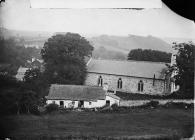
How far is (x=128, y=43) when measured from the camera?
240cm

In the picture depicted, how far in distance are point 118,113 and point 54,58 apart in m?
0.58

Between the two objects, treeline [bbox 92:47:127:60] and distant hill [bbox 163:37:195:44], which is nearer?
distant hill [bbox 163:37:195:44]

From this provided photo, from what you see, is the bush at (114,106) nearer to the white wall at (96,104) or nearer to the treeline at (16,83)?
the white wall at (96,104)

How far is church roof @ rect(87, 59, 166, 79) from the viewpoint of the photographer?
2.41 meters

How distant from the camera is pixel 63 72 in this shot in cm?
244

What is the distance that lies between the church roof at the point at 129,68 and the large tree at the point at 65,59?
0.26 feet

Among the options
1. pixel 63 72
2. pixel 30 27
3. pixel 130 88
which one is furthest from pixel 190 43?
pixel 30 27

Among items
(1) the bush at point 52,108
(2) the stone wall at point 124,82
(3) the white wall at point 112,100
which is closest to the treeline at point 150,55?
(2) the stone wall at point 124,82

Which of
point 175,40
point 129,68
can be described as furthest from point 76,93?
point 175,40

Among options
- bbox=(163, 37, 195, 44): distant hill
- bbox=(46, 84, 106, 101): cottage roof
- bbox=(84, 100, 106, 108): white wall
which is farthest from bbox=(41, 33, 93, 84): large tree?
bbox=(163, 37, 195, 44): distant hill

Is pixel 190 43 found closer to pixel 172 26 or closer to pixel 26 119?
pixel 172 26

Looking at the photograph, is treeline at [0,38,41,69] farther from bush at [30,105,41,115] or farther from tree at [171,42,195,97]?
tree at [171,42,195,97]

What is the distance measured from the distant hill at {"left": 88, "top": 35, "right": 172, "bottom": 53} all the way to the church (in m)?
0.10

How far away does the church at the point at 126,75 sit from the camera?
94.9 inches
